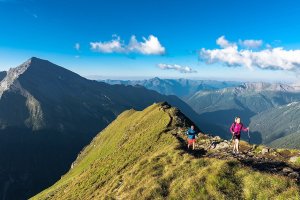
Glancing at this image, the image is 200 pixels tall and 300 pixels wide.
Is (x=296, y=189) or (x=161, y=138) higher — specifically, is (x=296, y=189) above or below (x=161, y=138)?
above

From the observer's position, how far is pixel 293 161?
37219 mm

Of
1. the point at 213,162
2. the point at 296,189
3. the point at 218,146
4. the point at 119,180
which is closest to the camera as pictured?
the point at 296,189

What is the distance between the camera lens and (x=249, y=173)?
98.6 ft

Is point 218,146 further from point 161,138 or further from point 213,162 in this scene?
point 161,138

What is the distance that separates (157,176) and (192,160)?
4.63 metres

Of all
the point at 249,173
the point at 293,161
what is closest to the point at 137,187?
the point at 249,173

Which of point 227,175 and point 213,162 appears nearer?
point 227,175

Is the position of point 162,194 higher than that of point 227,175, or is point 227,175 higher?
point 227,175

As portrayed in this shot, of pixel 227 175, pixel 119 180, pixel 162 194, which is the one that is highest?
pixel 227 175

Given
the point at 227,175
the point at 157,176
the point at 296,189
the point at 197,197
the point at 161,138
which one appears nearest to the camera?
the point at 296,189

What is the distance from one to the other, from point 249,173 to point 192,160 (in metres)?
8.66

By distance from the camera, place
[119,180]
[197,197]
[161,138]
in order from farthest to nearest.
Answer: [161,138]
[119,180]
[197,197]

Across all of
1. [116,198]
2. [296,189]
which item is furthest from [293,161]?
[116,198]

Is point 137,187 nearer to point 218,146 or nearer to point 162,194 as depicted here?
point 162,194
